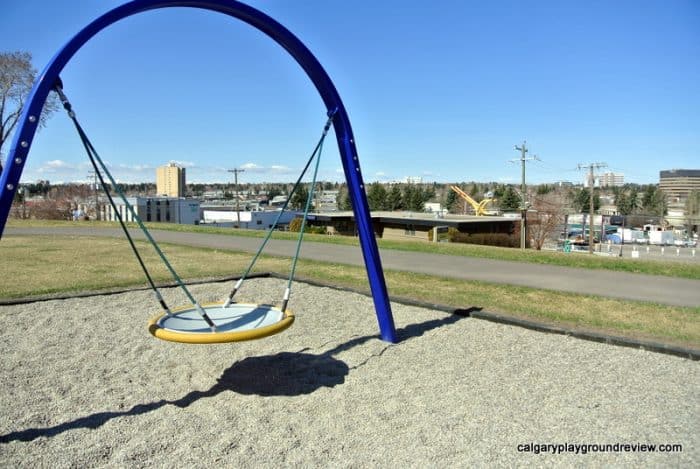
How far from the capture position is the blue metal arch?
3.86 meters

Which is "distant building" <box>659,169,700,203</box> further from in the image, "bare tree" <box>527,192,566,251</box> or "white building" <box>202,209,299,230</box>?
"white building" <box>202,209,299,230</box>

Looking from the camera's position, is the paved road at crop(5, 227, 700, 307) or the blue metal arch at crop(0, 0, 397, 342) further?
the paved road at crop(5, 227, 700, 307)

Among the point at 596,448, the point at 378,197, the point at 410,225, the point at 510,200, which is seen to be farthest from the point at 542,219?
the point at 596,448

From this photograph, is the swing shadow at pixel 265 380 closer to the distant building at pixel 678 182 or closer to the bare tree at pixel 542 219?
the bare tree at pixel 542 219

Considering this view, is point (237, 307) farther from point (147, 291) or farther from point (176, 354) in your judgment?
point (147, 291)

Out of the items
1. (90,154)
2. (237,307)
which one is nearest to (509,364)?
(237,307)

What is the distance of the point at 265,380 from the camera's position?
478 cm

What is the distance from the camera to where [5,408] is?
4098 mm

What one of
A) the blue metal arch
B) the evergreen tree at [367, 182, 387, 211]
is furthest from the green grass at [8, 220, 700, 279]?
the evergreen tree at [367, 182, 387, 211]

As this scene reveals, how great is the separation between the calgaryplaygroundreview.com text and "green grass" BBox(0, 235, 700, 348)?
269 centimetres

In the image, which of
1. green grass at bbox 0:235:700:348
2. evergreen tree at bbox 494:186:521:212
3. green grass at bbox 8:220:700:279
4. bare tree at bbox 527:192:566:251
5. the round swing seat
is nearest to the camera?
the round swing seat

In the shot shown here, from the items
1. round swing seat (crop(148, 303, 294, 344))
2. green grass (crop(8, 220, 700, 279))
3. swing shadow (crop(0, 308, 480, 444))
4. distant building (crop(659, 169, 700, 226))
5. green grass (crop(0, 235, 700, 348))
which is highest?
distant building (crop(659, 169, 700, 226))

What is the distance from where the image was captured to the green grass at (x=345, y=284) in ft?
22.1

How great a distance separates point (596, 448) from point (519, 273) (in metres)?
7.66
